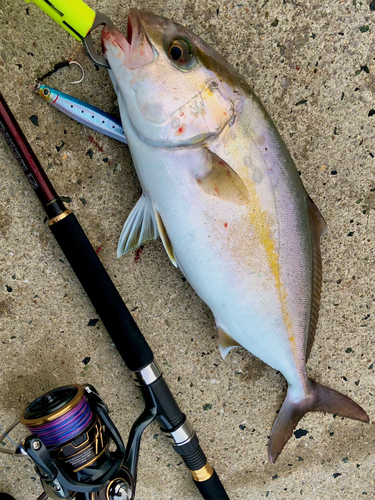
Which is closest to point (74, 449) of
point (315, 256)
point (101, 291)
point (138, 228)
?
point (101, 291)

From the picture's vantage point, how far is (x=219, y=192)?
0.98m

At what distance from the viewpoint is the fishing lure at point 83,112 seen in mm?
1052

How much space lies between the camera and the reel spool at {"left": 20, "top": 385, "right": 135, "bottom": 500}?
0.89 metres

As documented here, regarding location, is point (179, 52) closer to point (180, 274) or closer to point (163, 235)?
point (163, 235)

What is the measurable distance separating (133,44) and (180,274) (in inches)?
28.1

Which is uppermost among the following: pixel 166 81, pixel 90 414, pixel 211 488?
pixel 166 81

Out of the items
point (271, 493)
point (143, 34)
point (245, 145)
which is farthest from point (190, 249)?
point (271, 493)

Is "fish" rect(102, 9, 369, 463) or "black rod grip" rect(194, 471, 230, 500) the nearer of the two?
"fish" rect(102, 9, 369, 463)

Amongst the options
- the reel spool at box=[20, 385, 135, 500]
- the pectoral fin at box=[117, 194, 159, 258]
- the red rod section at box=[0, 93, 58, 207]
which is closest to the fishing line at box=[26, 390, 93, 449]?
the reel spool at box=[20, 385, 135, 500]

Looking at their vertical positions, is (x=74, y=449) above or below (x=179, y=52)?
below

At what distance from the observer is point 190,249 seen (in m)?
1.04

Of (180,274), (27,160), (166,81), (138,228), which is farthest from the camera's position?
(180,274)

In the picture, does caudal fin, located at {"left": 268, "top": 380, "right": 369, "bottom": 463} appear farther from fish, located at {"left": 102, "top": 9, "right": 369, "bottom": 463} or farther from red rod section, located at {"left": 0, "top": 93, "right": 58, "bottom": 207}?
red rod section, located at {"left": 0, "top": 93, "right": 58, "bottom": 207}

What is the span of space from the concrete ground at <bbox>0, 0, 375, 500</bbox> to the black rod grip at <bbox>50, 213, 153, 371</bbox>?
113 millimetres
